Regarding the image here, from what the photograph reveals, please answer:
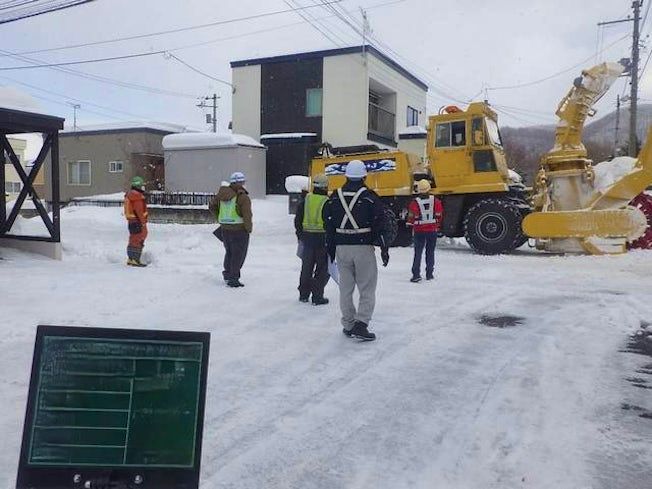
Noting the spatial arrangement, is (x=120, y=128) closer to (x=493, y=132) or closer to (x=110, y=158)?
(x=110, y=158)

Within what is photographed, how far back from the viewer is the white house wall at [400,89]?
1084 inches

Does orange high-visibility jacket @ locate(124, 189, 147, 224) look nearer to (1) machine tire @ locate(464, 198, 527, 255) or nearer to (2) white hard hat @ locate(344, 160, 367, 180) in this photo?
(2) white hard hat @ locate(344, 160, 367, 180)

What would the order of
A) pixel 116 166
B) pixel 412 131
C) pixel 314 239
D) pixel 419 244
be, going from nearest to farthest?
pixel 314 239, pixel 419 244, pixel 412 131, pixel 116 166

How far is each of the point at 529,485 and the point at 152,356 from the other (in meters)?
2.09

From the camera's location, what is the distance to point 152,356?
8.23ft

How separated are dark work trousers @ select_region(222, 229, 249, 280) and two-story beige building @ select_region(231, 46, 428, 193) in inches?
725

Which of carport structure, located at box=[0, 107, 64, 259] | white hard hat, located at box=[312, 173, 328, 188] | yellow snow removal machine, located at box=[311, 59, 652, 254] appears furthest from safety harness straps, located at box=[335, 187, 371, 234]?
yellow snow removal machine, located at box=[311, 59, 652, 254]

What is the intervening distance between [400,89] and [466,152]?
1743 centimetres

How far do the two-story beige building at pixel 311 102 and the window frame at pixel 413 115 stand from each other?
5.85 ft

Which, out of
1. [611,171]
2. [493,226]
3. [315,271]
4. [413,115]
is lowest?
[315,271]

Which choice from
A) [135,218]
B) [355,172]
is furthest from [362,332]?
[135,218]

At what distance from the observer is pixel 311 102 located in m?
28.2

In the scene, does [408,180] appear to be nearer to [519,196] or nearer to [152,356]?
[519,196]

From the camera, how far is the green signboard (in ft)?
7.82
